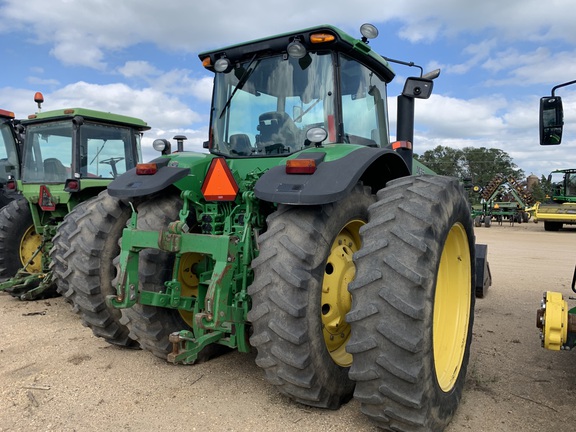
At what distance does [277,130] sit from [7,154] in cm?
611

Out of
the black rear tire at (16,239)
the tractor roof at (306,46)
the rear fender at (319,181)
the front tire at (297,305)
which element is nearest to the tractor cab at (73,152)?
the black rear tire at (16,239)

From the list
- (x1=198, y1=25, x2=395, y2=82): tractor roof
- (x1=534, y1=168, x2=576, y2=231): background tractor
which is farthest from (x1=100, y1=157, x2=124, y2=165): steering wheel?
(x1=534, y1=168, x2=576, y2=231): background tractor

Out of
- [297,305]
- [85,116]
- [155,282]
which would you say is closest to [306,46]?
[297,305]

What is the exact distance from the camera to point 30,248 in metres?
6.68

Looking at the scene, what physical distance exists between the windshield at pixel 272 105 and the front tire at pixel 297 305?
0.87 m

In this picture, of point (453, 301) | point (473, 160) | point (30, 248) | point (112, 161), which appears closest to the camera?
point (453, 301)

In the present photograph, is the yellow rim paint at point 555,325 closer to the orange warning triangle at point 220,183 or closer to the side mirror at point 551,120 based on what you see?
the side mirror at point 551,120

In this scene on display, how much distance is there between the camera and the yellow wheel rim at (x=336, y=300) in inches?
115

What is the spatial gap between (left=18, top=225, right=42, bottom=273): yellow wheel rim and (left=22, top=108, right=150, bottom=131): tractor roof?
1555 millimetres

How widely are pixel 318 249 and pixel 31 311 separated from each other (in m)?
4.46

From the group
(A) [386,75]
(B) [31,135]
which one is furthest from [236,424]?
(B) [31,135]

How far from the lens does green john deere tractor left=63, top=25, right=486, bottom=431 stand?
2348 millimetres

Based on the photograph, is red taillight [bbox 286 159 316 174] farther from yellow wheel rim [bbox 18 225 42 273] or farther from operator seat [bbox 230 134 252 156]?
yellow wheel rim [bbox 18 225 42 273]

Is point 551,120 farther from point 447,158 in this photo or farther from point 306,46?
point 447,158
